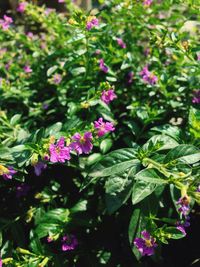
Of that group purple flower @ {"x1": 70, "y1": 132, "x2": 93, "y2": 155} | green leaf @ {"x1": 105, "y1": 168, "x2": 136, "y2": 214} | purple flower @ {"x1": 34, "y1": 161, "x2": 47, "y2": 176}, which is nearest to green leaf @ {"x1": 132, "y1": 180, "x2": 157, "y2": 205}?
green leaf @ {"x1": 105, "y1": 168, "x2": 136, "y2": 214}

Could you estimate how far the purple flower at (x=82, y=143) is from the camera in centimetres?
147

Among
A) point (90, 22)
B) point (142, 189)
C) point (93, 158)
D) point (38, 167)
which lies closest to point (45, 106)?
point (93, 158)

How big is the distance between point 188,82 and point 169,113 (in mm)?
211

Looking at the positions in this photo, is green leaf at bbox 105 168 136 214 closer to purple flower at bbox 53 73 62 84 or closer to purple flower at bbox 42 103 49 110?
purple flower at bbox 42 103 49 110

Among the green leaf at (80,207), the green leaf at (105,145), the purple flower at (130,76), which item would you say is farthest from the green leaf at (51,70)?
the green leaf at (80,207)

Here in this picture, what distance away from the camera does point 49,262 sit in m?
1.75

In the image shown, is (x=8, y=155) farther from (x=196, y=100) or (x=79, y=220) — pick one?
(x=196, y=100)

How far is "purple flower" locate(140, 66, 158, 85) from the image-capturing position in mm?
2123

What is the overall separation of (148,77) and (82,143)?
83 cm

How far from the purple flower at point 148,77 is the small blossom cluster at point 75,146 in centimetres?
73

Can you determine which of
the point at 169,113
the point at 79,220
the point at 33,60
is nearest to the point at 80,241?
the point at 79,220

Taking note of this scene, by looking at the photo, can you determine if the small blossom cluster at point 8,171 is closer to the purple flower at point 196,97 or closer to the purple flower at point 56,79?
the purple flower at point 56,79

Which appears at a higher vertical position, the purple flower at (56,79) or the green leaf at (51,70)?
the green leaf at (51,70)

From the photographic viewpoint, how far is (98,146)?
1974mm
